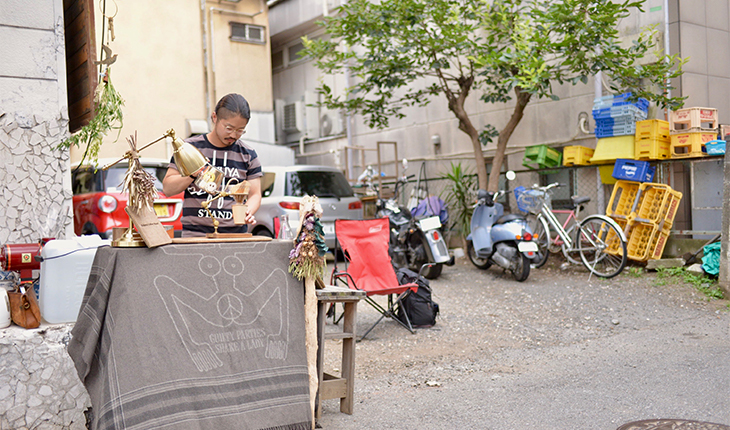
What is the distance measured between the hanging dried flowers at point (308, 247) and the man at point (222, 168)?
33 centimetres

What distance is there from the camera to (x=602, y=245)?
779cm

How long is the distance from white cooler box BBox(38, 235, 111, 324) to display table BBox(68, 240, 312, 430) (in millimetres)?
413

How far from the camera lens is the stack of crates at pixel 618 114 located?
26.8 ft

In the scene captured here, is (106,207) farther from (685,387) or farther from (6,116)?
(685,387)

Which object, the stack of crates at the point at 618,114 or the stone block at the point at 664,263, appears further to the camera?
the stack of crates at the point at 618,114

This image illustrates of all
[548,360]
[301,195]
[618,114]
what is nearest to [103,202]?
[301,195]

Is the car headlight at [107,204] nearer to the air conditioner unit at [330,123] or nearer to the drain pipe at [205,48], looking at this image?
the drain pipe at [205,48]

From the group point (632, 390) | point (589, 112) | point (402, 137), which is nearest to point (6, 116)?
point (632, 390)

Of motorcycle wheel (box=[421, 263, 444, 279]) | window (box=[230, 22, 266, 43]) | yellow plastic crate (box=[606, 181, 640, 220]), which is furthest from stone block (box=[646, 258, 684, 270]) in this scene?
window (box=[230, 22, 266, 43])

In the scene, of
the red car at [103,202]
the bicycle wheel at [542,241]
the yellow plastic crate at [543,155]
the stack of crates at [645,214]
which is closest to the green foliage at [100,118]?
the red car at [103,202]

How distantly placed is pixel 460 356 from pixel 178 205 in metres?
3.82

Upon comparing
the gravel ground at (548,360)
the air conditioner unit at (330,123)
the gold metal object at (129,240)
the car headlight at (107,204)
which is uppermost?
the air conditioner unit at (330,123)

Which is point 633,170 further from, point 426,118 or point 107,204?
point 107,204

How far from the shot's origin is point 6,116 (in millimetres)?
3871
